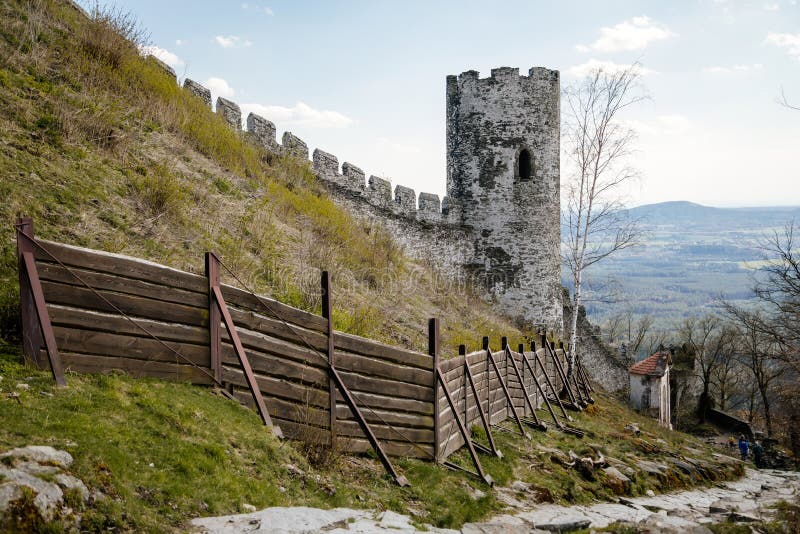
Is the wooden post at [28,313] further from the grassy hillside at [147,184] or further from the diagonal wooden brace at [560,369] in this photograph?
the diagonal wooden brace at [560,369]

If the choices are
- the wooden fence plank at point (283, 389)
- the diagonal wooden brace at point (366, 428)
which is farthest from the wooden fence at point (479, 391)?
the wooden fence plank at point (283, 389)

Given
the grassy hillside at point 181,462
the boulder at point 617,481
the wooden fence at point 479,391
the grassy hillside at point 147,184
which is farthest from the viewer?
the boulder at point 617,481

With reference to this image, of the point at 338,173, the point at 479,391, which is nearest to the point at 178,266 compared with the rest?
the point at 479,391

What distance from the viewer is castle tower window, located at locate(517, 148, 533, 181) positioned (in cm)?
2233

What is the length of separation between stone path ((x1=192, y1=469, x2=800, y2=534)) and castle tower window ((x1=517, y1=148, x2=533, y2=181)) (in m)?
12.4

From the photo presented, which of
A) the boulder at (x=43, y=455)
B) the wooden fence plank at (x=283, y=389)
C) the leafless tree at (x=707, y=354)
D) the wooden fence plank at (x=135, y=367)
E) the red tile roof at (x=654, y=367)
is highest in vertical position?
the wooden fence plank at (x=135, y=367)

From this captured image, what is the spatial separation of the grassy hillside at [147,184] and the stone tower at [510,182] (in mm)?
8025

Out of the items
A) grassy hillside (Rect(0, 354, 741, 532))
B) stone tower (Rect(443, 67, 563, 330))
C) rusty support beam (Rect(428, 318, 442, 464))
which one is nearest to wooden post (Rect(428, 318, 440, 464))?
rusty support beam (Rect(428, 318, 442, 464))

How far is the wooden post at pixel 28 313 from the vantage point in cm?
468

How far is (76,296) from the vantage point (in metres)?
4.99

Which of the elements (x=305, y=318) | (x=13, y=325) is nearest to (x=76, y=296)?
(x=13, y=325)

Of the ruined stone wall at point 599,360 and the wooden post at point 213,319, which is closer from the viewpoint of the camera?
the wooden post at point 213,319

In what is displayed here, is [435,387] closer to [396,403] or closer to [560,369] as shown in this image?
[396,403]

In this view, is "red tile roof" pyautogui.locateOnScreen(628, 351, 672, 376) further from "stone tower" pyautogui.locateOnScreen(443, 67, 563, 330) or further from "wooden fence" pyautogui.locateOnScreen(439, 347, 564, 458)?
"wooden fence" pyautogui.locateOnScreen(439, 347, 564, 458)
